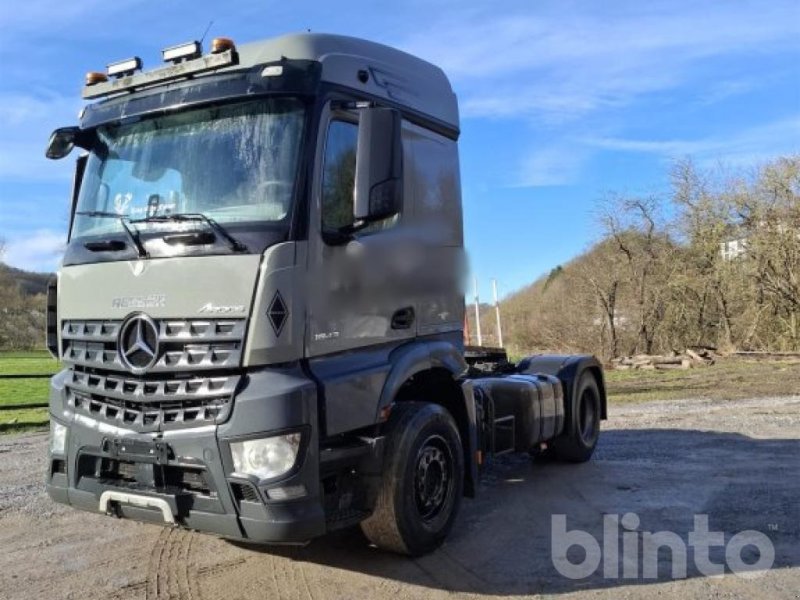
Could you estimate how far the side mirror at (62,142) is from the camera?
504 centimetres

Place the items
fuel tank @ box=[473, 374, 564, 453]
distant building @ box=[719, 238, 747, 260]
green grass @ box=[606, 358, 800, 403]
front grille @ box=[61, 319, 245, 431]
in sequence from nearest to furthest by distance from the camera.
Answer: front grille @ box=[61, 319, 245, 431] < fuel tank @ box=[473, 374, 564, 453] < green grass @ box=[606, 358, 800, 403] < distant building @ box=[719, 238, 747, 260]

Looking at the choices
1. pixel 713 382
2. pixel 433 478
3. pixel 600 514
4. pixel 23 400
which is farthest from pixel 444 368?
pixel 23 400

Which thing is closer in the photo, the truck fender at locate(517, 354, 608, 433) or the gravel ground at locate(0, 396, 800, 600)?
the gravel ground at locate(0, 396, 800, 600)

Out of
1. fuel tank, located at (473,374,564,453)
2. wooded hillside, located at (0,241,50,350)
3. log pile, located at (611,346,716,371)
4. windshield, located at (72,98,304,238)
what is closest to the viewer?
windshield, located at (72,98,304,238)

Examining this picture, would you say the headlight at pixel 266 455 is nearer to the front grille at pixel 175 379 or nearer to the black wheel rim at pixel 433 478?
the front grille at pixel 175 379

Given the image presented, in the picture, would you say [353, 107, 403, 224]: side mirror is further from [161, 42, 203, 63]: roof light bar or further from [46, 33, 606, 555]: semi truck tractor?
[161, 42, 203, 63]: roof light bar

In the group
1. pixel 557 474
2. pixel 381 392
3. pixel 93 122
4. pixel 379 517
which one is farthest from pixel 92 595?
pixel 557 474

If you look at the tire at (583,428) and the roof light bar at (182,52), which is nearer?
the roof light bar at (182,52)

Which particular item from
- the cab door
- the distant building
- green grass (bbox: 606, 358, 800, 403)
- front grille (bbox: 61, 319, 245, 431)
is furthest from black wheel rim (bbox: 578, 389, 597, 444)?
the distant building

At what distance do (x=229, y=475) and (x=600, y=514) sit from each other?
3463 mm

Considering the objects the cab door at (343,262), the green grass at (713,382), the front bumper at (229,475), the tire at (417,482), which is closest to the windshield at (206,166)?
the cab door at (343,262)

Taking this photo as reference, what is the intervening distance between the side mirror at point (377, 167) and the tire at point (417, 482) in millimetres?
1422

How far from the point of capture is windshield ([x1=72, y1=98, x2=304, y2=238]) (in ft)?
13.8

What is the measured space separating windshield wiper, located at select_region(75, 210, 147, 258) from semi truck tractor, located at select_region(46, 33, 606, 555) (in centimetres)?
2
